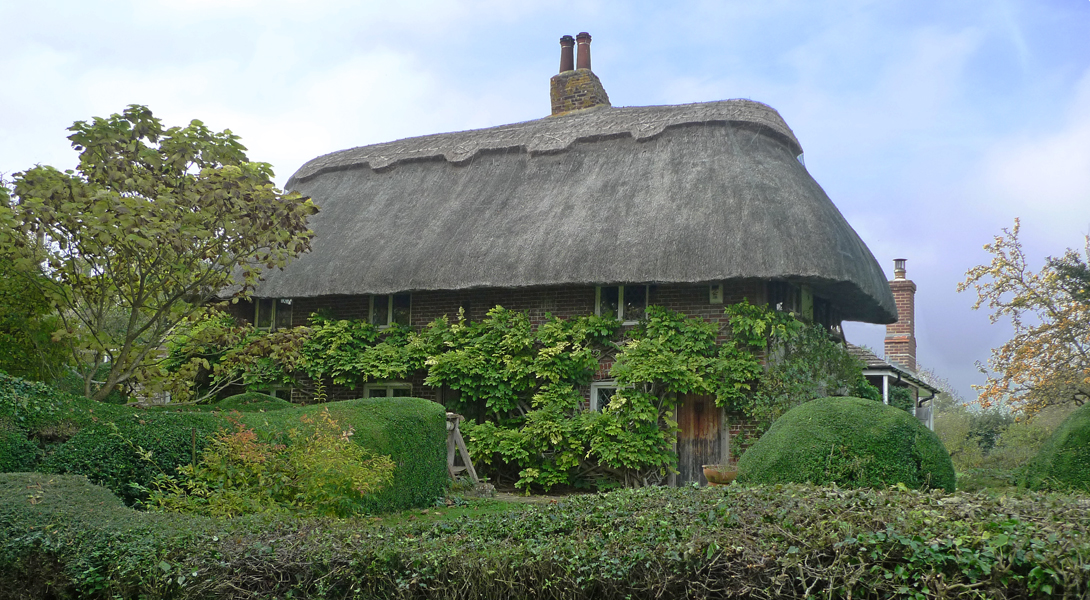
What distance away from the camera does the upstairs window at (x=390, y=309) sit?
57.9 feet

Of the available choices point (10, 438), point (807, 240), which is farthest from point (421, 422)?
point (807, 240)

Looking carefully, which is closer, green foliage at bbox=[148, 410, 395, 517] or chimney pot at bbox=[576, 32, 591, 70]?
green foliage at bbox=[148, 410, 395, 517]

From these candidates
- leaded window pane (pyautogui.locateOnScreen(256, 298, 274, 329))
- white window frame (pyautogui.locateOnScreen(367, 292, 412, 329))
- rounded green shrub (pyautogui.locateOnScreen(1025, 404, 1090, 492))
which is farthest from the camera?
leaded window pane (pyautogui.locateOnScreen(256, 298, 274, 329))

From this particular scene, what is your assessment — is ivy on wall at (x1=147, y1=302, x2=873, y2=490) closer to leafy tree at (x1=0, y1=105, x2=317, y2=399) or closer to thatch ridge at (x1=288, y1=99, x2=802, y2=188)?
leafy tree at (x1=0, y1=105, x2=317, y2=399)

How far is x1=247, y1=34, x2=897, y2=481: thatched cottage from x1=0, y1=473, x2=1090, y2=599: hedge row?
9.19 meters

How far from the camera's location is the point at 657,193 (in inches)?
655

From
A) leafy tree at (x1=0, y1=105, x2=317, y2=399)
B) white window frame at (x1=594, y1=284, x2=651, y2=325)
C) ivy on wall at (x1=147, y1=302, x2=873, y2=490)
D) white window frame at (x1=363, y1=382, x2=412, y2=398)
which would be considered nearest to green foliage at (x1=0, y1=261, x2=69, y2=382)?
leafy tree at (x1=0, y1=105, x2=317, y2=399)

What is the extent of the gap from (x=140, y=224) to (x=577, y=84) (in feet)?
41.2

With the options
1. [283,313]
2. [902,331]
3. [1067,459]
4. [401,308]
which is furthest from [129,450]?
[902,331]

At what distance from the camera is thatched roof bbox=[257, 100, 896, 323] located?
15188 mm

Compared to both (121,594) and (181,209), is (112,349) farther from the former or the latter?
(121,594)

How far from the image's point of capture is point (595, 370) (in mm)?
15633

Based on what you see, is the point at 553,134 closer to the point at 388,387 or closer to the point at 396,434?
the point at 388,387

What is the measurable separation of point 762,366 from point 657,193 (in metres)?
3.81
